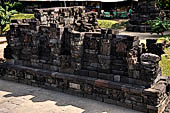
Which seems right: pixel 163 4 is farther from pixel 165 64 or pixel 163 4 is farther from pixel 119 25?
pixel 165 64

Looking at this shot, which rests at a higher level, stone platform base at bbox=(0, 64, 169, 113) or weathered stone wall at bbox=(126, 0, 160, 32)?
weathered stone wall at bbox=(126, 0, 160, 32)

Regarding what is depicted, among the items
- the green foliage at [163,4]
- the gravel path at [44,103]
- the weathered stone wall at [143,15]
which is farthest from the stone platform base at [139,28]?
the gravel path at [44,103]

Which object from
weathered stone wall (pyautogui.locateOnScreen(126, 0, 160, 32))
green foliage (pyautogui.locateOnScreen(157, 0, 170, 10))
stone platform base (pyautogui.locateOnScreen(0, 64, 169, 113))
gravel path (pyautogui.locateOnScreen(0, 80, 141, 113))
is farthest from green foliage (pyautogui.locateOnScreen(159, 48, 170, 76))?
green foliage (pyautogui.locateOnScreen(157, 0, 170, 10))

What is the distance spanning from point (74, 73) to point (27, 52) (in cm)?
257

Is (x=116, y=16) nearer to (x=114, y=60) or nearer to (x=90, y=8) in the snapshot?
(x=90, y=8)

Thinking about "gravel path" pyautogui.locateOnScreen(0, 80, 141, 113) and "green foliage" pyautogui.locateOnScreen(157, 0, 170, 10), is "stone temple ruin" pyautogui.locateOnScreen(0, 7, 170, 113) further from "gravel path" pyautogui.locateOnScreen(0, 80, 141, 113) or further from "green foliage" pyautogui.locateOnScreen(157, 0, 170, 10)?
"green foliage" pyautogui.locateOnScreen(157, 0, 170, 10)

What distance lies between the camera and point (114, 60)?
28.2 ft

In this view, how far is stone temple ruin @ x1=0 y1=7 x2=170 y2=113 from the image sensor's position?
799 cm

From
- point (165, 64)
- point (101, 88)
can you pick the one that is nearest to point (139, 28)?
point (165, 64)

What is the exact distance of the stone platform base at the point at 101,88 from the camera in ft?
25.6

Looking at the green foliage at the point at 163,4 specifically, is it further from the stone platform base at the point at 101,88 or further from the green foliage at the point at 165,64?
the stone platform base at the point at 101,88

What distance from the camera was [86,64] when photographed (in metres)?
9.27

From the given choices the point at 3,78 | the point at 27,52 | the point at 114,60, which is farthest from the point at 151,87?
the point at 3,78

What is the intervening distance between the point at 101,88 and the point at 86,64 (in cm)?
112
